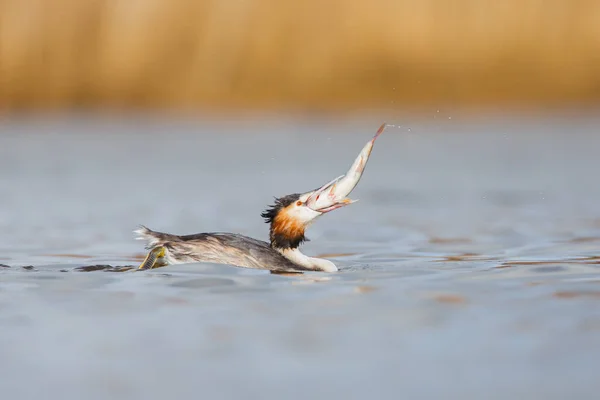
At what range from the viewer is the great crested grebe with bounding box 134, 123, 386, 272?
10234 mm

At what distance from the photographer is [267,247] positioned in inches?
418

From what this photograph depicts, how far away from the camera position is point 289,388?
244 inches

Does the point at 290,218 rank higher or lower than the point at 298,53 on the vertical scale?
lower

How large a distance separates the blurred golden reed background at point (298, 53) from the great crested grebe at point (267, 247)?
20678 mm

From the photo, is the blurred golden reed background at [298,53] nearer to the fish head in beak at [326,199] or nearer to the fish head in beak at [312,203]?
the fish head in beak at [312,203]

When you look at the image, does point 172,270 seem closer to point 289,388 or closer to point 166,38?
point 289,388

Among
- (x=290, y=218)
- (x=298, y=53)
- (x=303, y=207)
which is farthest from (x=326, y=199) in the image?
(x=298, y=53)

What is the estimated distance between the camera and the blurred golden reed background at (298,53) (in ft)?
102

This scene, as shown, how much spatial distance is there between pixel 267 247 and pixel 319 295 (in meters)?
1.79

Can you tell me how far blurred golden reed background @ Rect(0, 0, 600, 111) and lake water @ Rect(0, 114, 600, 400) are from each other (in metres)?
9.62

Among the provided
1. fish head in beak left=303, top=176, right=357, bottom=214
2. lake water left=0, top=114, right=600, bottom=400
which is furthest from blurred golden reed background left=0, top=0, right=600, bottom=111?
fish head in beak left=303, top=176, right=357, bottom=214

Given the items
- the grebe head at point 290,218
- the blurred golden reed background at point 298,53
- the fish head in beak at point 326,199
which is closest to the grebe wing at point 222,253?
the grebe head at point 290,218

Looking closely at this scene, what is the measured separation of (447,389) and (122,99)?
1077 inches

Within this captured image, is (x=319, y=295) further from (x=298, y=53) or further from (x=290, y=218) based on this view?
(x=298, y=53)
